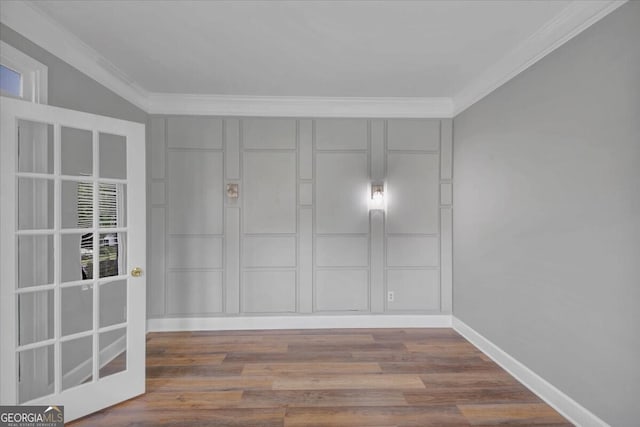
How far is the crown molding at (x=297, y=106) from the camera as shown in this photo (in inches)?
140

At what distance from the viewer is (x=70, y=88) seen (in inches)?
96.9

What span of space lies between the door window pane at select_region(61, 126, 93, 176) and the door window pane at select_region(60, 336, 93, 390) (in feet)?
4.14

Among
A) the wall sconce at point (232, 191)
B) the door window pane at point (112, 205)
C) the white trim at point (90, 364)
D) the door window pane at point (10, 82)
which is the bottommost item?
the white trim at point (90, 364)

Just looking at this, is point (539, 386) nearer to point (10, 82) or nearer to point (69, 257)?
point (69, 257)

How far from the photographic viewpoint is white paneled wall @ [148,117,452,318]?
3.61 m

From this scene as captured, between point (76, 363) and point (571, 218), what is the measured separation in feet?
11.9

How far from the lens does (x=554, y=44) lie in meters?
2.22

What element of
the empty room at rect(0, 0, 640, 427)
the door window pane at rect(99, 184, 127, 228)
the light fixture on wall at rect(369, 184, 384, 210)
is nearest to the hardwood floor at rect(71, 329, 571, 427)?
the empty room at rect(0, 0, 640, 427)

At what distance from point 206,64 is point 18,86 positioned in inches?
51.7

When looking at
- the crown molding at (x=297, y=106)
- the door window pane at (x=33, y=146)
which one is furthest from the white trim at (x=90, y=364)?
the crown molding at (x=297, y=106)

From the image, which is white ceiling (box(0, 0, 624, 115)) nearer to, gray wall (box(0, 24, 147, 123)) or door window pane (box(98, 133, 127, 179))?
gray wall (box(0, 24, 147, 123))

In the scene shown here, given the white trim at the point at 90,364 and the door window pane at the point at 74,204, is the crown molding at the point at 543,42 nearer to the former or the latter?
the door window pane at the point at 74,204

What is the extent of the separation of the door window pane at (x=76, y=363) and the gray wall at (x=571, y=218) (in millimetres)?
3341

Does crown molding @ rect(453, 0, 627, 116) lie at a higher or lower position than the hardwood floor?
higher
